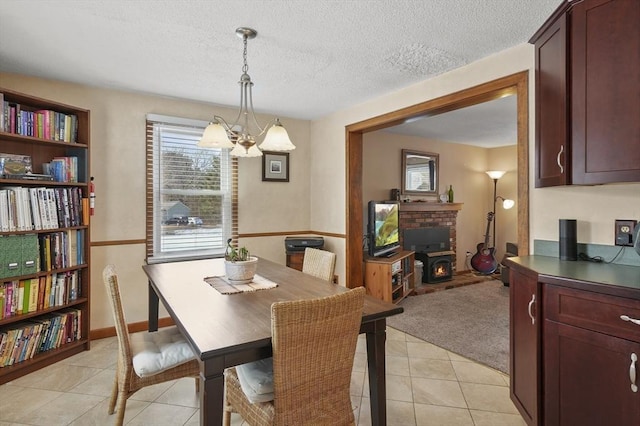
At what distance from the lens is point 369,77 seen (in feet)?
9.84

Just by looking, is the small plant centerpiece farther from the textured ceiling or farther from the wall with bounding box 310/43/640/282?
the wall with bounding box 310/43/640/282

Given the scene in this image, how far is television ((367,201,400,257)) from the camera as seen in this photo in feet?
14.4

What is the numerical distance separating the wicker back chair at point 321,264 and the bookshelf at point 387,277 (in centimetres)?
153

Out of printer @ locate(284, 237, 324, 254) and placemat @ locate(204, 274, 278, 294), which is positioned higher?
printer @ locate(284, 237, 324, 254)

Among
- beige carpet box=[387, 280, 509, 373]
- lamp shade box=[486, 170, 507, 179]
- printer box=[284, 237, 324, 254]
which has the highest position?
lamp shade box=[486, 170, 507, 179]

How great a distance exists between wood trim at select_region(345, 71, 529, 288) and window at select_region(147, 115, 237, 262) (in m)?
1.36

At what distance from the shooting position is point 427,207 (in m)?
5.67

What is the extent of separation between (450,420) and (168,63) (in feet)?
10.5

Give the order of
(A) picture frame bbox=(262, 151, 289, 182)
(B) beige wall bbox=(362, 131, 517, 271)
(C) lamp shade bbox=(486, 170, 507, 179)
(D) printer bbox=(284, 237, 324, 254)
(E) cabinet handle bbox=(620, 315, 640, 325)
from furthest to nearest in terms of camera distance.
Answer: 1. (C) lamp shade bbox=(486, 170, 507, 179)
2. (B) beige wall bbox=(362, 131, 517, 271)
3. (A) picture frame bbox=(262, 151, 289, 182)
4. (D) printer bbox=(284, 237, 324, 254)
5. (E) cabinet handle bbox=(620, 315, 640, 325)

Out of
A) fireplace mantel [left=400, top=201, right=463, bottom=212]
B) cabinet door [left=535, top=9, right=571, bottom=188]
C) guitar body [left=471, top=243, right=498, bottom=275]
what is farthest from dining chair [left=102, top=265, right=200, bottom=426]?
guitar body [left=471, top=243, right=498, bottom=275]

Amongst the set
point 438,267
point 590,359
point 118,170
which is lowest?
point 438,267

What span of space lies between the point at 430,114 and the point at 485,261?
155 inches

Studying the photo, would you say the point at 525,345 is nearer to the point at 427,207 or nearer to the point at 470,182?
the point at 427,207

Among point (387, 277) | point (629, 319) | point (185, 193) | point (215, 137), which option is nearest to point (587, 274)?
point (629, 319)
